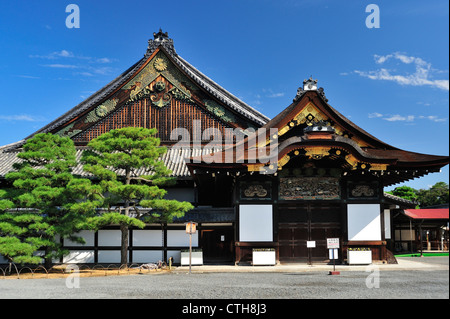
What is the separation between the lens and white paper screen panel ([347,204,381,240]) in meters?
21.5

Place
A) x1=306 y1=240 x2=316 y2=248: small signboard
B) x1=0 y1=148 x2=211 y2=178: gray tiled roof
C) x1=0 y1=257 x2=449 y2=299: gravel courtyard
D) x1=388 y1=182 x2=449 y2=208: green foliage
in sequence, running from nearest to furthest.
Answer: x1=0 y1=257 x2=449 y2=299: gravel courtyard
x1=306 y1=240 x2=316 y2=248: small signboard
x1=0 y1=148 x2=211 y2=178: gray tiled roof
x1=388 y1=182 x2=449 y2=208: green foliage

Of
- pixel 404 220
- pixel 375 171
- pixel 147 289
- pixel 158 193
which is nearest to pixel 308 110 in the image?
pixel 375 171

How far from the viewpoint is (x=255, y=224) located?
2147 centimetres

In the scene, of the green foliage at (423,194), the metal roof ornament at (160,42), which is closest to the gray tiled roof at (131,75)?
the metal roof ornament at (160,42)

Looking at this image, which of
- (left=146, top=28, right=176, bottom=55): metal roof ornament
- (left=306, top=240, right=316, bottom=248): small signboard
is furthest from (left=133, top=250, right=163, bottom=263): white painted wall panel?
(left=146, top=28, right=176, bottom=55): metal roof ornament

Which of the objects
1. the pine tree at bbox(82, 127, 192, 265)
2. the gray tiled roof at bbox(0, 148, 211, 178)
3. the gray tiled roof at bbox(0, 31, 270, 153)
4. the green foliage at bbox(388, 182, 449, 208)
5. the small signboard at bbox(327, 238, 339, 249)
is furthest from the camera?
the green foliage at bbox(388, 182, 449, 208)

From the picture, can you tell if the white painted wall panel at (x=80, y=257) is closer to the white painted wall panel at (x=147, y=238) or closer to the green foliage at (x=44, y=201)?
the green foliage at (x=44, y=201)

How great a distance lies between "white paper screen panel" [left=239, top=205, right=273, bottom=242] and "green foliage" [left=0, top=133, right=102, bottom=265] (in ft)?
22.4

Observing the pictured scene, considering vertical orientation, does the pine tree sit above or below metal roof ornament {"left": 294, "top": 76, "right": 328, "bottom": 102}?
below

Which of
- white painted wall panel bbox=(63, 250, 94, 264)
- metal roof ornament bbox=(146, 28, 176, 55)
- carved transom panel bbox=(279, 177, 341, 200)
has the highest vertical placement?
metal roof ornament bbox=(146, 28, 176, 55)

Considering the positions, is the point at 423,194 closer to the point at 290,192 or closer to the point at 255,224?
the point at 290,192

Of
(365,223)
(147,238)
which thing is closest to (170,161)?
(147,238)

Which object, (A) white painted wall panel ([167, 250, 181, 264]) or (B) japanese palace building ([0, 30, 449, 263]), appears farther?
→ (A) white painted wall panel ([167, 250, 181, 264])

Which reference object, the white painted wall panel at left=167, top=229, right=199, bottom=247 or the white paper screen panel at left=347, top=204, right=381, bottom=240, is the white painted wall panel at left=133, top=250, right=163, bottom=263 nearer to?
the white painted wall panel at left=167, top=229, right=199, bottom=247
